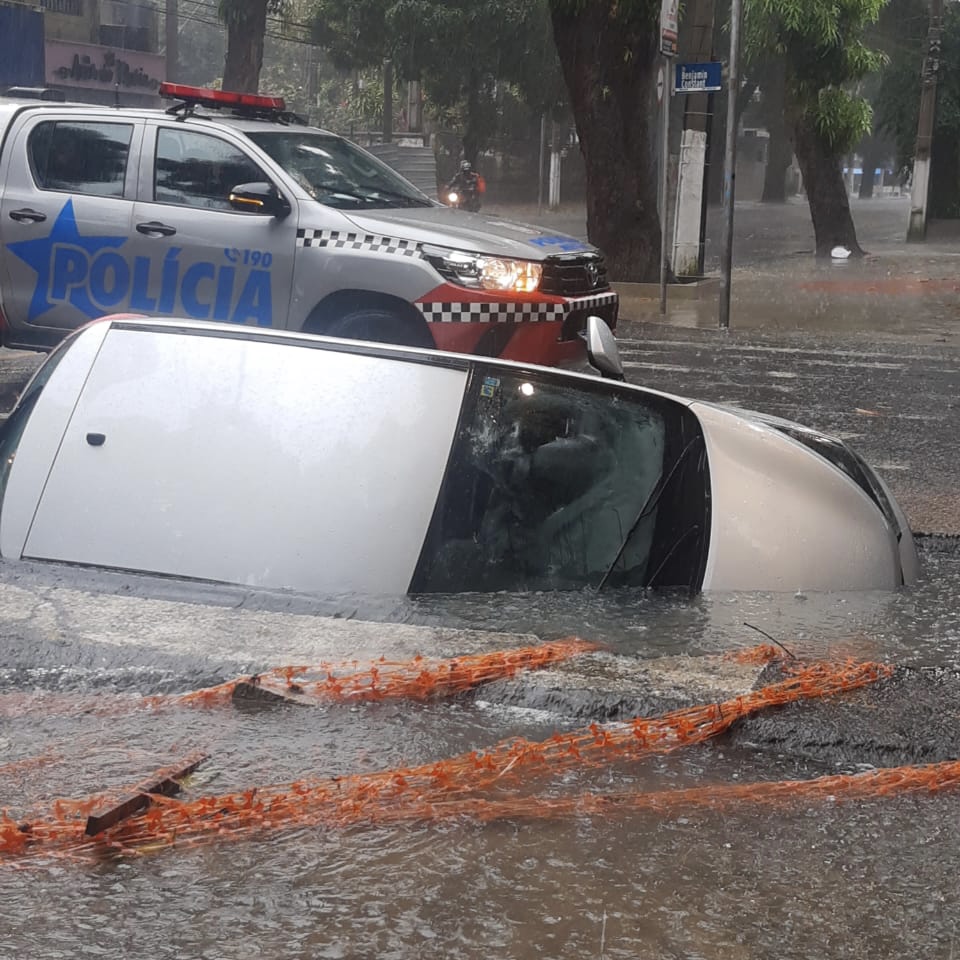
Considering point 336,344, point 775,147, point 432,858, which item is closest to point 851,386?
point 336,344

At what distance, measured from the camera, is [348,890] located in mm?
3195

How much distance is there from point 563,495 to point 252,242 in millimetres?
5553

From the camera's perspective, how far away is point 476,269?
9.26 meters

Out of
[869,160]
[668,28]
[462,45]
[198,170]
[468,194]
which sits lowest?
[198,170]

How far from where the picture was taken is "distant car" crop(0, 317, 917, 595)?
4.59 meters

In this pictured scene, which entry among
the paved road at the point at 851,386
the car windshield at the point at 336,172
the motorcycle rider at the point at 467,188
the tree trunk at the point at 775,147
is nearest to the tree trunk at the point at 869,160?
the tree trunk at the point at 775,147

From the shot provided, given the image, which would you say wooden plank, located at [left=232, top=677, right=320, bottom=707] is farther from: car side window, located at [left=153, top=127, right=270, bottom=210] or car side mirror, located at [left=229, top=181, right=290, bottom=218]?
car side window, located at [left=153, top=127, right=270, bottom=210]

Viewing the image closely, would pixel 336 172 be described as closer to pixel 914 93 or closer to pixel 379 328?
pixel 379 328

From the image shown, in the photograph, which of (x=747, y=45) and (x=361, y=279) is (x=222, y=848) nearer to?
(x=361, y=279)

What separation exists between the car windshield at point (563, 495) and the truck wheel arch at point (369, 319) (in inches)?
181

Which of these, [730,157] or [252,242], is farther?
[730,157]

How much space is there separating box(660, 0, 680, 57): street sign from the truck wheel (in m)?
8.32

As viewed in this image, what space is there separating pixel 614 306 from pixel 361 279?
1938mm


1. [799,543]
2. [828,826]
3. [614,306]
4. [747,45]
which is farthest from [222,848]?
[747,45]
